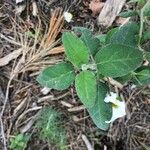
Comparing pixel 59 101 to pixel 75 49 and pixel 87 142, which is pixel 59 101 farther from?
pixel 75 49

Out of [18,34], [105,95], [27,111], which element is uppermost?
[105,95]

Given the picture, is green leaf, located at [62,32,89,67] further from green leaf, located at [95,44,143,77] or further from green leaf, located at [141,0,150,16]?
green leaf, located at [141,0,150,16]

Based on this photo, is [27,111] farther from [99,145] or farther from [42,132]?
[99,145]

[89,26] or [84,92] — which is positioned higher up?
[84,92]

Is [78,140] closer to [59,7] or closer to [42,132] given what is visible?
[42,132]

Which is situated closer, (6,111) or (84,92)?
(84,92)

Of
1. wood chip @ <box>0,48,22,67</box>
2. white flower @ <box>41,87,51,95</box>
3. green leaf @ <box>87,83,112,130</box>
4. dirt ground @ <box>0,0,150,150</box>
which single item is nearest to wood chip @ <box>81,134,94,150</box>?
dirt ground @ <box>0,0,150,150</box>

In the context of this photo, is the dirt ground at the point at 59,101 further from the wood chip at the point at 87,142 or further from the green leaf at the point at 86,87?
the green leaf at the point at 86,87

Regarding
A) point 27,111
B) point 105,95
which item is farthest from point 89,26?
point 105,95

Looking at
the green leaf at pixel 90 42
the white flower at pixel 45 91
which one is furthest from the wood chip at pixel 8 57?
the green leaf at pixel 90 42
